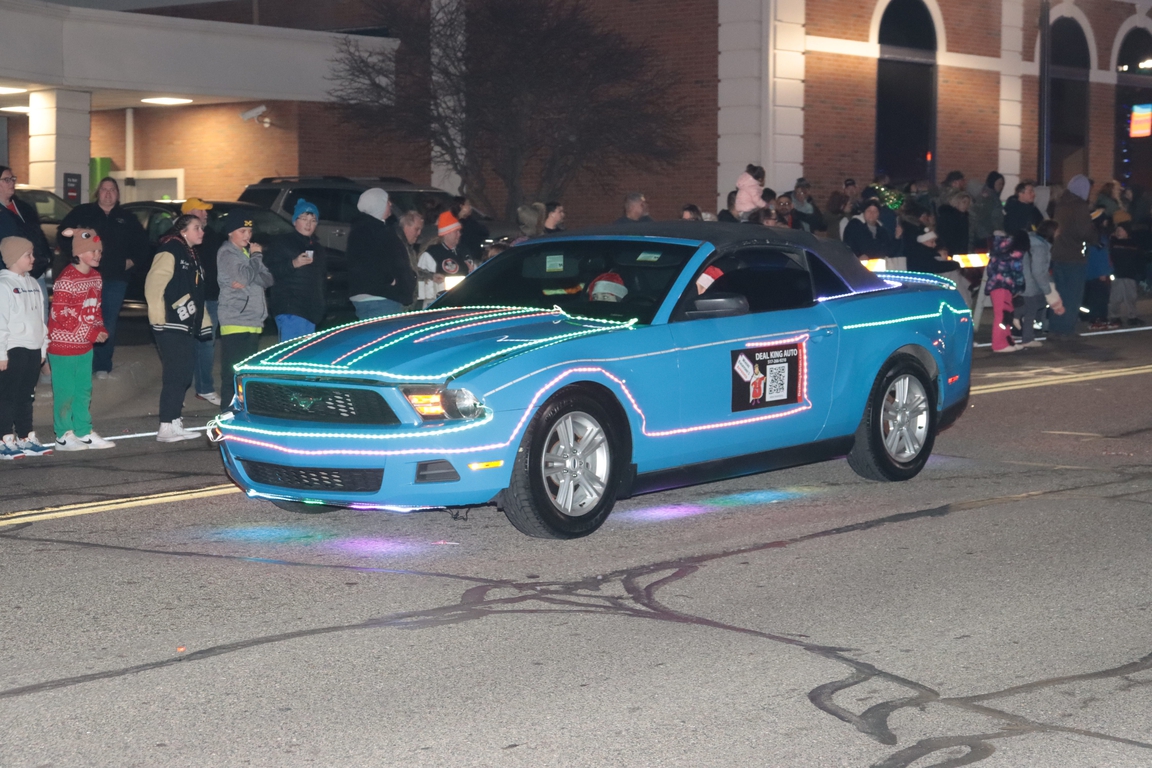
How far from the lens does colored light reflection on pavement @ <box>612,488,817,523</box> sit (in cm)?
911

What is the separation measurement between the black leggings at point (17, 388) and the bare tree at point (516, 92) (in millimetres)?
16534

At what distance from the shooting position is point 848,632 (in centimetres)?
654

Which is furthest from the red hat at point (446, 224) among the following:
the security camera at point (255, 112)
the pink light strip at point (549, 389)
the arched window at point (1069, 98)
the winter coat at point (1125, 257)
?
the arched window at point (1069, 98)

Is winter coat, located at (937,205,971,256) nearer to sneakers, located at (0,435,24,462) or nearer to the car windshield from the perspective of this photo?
the car windshield

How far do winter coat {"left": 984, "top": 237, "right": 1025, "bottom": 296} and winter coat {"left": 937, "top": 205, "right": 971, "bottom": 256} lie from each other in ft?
5.70

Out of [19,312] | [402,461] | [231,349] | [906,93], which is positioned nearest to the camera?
[402,461]

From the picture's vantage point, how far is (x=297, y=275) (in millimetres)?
12289

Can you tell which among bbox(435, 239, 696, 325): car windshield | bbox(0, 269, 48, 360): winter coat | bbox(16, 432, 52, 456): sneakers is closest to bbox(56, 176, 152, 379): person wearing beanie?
bbox(16, 432, 52, 456): sneakers

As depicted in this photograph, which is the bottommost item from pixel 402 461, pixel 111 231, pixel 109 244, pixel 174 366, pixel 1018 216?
pixel 402 461

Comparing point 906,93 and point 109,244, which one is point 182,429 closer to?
point 109,244

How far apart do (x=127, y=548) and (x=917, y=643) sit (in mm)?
4061

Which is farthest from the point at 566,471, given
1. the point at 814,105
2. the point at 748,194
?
the point at 814,105

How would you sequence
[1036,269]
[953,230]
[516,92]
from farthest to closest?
[516,92] → [953,230] → [1036,269]

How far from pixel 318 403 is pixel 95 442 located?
4.60 meters
